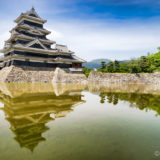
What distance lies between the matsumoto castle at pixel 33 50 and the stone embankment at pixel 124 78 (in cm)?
476

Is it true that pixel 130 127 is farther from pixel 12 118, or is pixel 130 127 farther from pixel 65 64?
pixel 65 64

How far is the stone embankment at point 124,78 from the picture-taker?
31.2m

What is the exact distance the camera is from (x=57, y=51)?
2764 cm

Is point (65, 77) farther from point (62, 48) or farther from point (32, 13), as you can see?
point (32, 13)

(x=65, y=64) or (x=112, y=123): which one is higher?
(x=65, y=64)

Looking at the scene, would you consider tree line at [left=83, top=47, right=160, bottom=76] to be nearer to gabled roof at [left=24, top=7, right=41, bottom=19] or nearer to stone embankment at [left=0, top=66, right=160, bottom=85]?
stone embankment at [left=0, top=66, right=160, bottom=85]

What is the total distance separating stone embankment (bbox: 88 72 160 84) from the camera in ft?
102

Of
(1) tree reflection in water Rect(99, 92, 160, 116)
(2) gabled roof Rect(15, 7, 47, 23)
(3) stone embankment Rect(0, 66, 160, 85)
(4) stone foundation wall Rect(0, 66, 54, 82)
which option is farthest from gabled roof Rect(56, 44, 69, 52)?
(1) tree reflection in water Rect(99, 92, 160, 116)

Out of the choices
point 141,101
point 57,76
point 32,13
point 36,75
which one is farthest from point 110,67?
point 141,101

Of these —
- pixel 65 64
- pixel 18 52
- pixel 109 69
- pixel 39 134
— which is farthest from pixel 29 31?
pixel 39 134

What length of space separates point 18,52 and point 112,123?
24.6 metres

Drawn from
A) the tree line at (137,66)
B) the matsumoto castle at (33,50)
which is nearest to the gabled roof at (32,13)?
the matsumoto castle at (33,50)

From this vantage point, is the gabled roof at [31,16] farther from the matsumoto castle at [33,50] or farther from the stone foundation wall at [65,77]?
the stone foundation wall at [65,77]

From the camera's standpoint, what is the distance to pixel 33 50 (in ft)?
82.3
